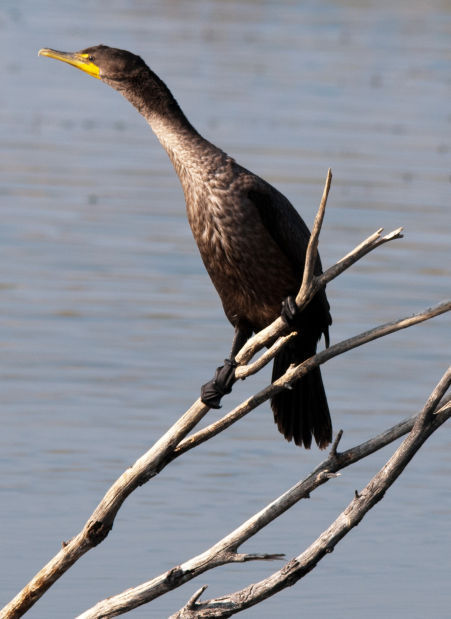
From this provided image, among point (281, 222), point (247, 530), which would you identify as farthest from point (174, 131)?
point (247, 530)

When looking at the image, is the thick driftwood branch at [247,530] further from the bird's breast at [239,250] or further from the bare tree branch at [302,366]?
the bird's breast at [239,250]

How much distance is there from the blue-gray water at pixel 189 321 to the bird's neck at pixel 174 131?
1.68 m

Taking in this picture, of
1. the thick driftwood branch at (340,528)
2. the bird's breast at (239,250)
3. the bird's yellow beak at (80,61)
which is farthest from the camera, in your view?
the bird's yellow beak at (80,61)

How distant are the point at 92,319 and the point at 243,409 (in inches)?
182

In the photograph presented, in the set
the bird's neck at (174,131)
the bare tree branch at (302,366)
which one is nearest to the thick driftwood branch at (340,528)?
the bare tree branch at (302,366)

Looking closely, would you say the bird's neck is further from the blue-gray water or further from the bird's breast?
the blue-gray water

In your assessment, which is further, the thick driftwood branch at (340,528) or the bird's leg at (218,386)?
the bird's leg at (218,386)

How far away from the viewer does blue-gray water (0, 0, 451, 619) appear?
6.00m

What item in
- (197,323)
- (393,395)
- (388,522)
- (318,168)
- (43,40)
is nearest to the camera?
(388,522)

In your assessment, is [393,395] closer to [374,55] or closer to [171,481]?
[171,481]

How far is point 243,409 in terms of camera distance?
4449 mm

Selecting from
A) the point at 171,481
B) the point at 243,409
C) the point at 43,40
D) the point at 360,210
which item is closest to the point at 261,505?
the point at 171,481

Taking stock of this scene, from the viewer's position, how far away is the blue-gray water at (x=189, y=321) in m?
6.00

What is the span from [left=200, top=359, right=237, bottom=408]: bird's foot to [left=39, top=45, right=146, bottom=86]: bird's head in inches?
39.1
